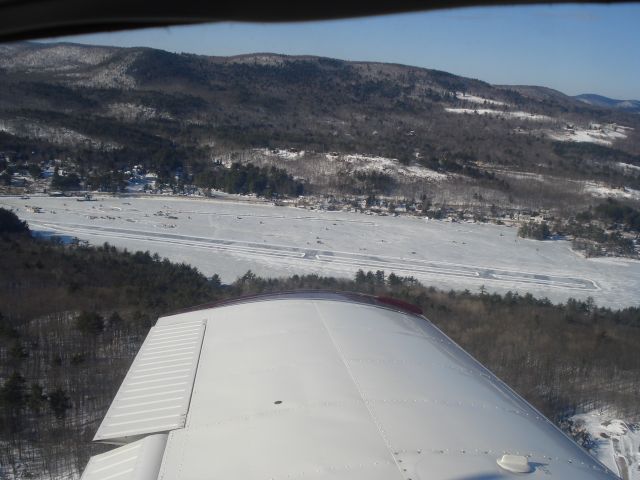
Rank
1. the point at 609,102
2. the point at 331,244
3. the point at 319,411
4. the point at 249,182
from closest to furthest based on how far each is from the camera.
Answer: the point at 319,411, the point at 331,244, the point at 249,182, the point at 609,102

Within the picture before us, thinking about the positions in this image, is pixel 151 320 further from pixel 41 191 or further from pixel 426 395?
pixel 41 191

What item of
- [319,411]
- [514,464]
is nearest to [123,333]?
[319,411]

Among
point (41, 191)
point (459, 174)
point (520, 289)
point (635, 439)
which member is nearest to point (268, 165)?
point (459, 174)

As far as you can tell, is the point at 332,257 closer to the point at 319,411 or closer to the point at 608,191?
the point at 319,411

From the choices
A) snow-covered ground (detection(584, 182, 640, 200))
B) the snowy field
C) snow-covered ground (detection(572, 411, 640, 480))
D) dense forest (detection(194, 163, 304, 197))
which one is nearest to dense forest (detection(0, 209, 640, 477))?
snow-covered ground (detection(572, 411, 640, 480))

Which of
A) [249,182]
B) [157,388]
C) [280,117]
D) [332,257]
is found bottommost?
[332,257]

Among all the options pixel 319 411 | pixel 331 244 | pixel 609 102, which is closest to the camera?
pixel 319 411

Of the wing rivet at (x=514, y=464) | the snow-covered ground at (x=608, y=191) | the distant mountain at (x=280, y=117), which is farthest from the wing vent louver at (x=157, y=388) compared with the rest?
the snow-covered ground at (x=608, y=191)

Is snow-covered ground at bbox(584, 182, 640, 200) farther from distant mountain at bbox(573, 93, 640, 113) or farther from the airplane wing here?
distant mountain at bbox(573, 93, 640, 113)
